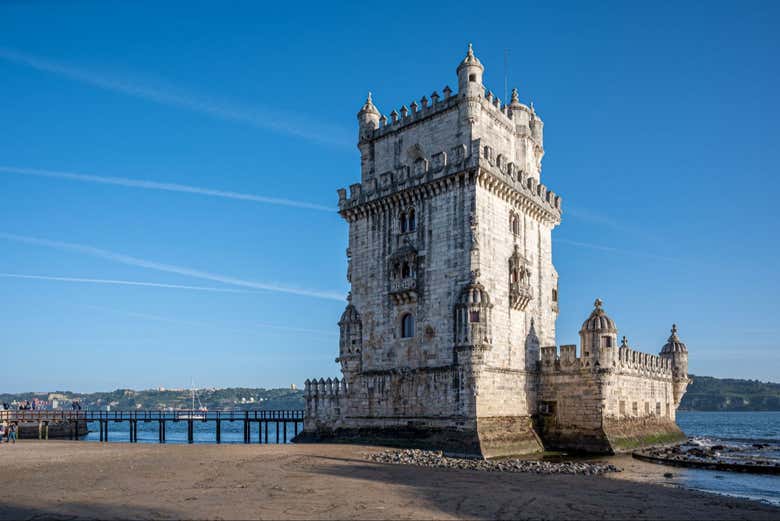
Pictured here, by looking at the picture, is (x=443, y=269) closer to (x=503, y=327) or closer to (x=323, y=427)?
(x=503, y=327)

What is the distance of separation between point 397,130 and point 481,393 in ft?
57.2

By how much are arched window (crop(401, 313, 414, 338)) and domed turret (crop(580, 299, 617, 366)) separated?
1020 cm

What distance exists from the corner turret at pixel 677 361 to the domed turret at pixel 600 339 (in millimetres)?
15757

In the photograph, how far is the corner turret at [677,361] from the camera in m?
51.1

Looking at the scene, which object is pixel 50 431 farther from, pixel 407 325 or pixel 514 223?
pixel 514 223

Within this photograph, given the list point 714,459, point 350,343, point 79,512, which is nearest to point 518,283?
point 350,343

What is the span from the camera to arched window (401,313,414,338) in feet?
126

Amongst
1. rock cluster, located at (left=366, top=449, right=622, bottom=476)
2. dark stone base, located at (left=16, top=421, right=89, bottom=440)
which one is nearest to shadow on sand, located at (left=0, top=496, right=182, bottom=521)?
rock cluster, located at (left=366, top=449, right=622, bottom=476)

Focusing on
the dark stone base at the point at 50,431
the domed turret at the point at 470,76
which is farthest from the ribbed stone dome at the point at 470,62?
the dark stone base at the point at 50,431

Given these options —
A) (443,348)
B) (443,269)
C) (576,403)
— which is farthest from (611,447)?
(443,269)

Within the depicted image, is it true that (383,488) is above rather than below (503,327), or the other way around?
below

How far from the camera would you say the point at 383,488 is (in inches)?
868

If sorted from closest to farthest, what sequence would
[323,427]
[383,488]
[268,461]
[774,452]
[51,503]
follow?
[51,503]
[383,488]
[268,461]
[323,427]
[774,452]

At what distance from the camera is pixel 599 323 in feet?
127
